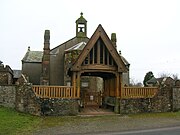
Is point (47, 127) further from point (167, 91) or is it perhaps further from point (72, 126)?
point (167, 91)

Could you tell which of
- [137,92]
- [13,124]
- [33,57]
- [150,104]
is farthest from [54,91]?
[33,57]

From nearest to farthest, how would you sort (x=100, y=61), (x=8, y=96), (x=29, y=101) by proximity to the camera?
(x=29, y=101) → (x=8, y=96) → (x=100, y=61)

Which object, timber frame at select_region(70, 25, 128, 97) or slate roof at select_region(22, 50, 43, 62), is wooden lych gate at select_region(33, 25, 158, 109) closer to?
timber frame at select_region(70, 25, 128, 97)

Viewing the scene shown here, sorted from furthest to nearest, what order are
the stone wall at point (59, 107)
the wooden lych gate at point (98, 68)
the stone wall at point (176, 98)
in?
1. the stone wall at point (176, 98)
2. the wooden lych gate at point (98, 68)
3. the stone wall at point (59, 107)

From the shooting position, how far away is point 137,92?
70.9 ft

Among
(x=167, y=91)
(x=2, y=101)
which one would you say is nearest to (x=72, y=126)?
(x=2, y=101)

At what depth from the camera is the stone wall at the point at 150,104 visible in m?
20.7

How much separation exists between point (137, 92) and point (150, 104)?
1.50 m

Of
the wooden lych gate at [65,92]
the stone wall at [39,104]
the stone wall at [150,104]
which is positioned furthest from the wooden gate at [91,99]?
the stone wall at [150,104]

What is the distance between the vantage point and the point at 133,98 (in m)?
21.0

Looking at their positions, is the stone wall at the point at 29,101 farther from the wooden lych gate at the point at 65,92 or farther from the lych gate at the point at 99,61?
the lych gate at the point at 99,61

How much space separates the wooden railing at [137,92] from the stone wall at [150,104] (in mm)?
403

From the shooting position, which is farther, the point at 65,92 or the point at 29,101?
the point at 65,92

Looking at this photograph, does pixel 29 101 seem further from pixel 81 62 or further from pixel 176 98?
pixel 176 98
